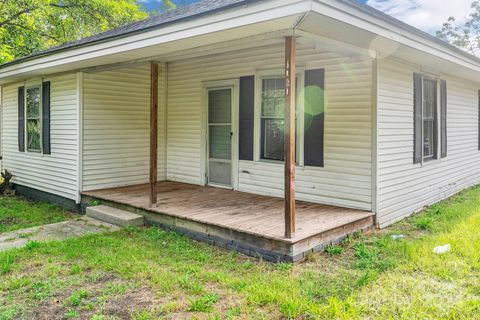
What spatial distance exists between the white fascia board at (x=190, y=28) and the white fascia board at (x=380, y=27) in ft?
0.96

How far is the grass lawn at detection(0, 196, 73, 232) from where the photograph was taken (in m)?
5.91

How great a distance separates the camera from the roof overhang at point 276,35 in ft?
11.4

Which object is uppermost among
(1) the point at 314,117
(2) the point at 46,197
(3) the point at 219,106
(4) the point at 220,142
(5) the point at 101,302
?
(3) the point at 219,106

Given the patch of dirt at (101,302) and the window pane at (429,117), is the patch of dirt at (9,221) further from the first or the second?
the window pane at (429,117)

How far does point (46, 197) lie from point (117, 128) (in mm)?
2133

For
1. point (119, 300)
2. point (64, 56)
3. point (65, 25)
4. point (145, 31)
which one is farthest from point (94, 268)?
point (65, 25)

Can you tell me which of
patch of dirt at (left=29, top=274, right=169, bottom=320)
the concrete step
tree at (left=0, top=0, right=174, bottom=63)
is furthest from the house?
tree at (left=0, top=0, right=174, bottom=63)

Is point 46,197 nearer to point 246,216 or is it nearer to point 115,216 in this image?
point 115,216

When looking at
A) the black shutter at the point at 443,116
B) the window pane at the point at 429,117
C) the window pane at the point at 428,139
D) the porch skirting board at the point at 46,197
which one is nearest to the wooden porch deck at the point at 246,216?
the porch skirting board at the point at 46,197

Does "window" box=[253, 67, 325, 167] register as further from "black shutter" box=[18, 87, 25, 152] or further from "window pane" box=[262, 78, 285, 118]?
"black shutter" box=[18, 87, 25, 152]

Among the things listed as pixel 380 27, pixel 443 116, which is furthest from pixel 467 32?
pixel 380 27

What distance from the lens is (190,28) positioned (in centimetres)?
415

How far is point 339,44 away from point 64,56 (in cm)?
429

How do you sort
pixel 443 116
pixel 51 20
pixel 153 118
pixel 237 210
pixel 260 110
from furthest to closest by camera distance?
pixel 51 20
pixel 443 116
pixel 260 110
pixel 153 118
pixel 237 210
